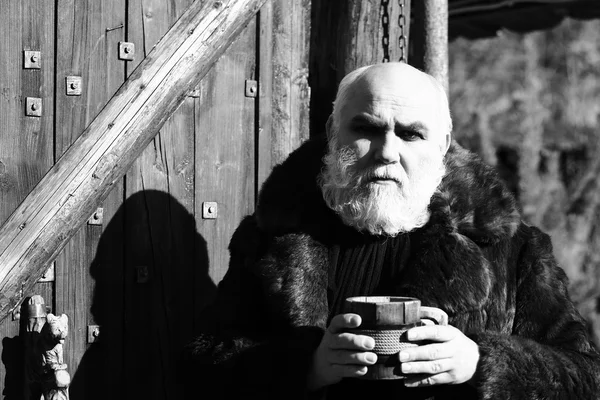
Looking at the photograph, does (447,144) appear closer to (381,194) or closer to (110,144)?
(381,194)

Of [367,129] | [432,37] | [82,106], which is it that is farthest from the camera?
[432,37]

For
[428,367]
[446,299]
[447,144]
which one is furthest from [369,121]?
[428,367]

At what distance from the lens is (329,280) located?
3756 mm

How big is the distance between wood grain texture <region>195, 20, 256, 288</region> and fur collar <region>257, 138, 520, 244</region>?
55 cm

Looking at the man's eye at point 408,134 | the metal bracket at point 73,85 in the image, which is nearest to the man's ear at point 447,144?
the man's eye at point 408,134

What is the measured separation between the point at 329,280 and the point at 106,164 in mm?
889

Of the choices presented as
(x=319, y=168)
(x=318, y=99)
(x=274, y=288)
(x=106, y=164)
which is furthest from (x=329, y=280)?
(x=318, y=99)

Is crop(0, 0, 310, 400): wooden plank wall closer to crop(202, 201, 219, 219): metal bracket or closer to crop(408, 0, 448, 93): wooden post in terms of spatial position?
crop(202, 201, 219, 219): metal bracket

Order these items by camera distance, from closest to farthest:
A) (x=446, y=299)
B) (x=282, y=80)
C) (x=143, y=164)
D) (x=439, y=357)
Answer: (x=439, y=357) → (x=446, y=299) → (x=143, y=164) → (x=282, y=80)

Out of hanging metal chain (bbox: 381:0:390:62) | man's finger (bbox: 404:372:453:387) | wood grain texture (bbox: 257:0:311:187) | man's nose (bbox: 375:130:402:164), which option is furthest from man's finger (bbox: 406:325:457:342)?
hanging metal chain (bbox: 381:0:390:62)

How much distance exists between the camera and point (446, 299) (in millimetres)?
3598

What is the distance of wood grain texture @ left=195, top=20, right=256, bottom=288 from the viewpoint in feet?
14.6

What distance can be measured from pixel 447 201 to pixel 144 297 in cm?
136

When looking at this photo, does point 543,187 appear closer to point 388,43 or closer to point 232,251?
point 388,43
